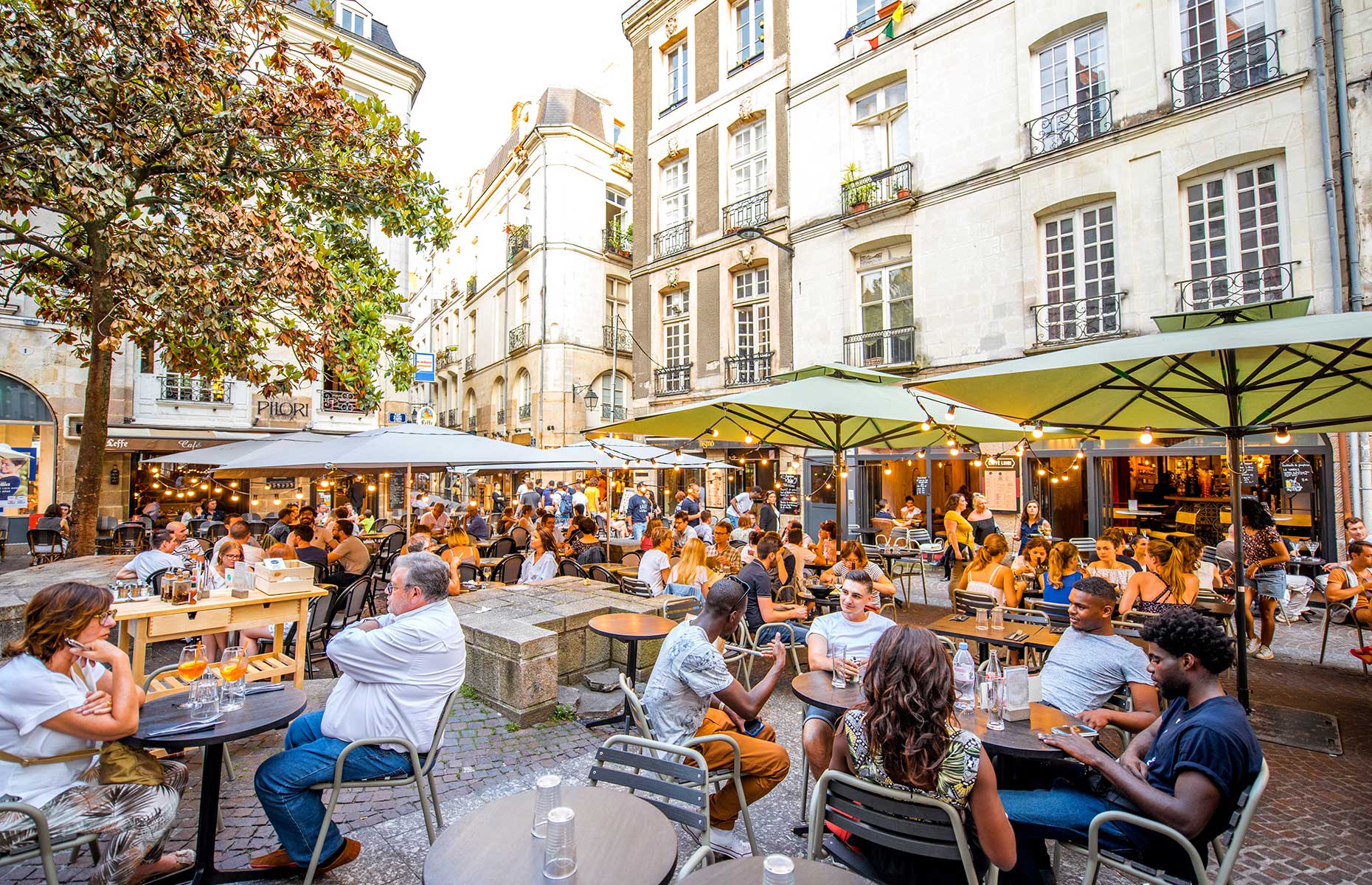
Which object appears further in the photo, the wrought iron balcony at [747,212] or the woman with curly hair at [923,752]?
the wrought iron balcony at [747,212]

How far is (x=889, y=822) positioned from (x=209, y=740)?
2790mm

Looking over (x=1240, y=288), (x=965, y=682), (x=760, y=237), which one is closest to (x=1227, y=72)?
(x=1240, y=288)

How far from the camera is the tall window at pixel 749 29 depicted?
59.8 ft

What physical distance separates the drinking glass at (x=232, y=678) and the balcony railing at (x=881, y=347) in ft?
44.3

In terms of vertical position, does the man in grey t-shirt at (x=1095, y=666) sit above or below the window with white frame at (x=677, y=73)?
below

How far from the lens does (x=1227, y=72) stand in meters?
10.6

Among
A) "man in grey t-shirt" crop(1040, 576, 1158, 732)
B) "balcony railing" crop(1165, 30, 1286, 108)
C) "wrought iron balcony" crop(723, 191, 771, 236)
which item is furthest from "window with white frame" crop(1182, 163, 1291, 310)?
"man in grey t-shirt" crop(1040, 576, 1158, 732)

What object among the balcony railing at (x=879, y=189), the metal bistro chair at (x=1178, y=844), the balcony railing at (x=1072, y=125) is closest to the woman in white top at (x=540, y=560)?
the metal bistro chair at (x=1178, y=844)

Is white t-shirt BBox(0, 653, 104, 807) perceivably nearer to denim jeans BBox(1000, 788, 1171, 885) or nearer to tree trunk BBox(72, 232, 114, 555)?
denim jeans BBox(1000, 788, 1171, 885)

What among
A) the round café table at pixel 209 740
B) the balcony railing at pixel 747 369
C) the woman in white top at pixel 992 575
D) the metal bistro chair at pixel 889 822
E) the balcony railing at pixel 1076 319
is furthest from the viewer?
the balcony railing at pixel 747 369

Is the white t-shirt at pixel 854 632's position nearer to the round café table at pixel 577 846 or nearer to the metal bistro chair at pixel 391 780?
the round café table at pixel 577 846

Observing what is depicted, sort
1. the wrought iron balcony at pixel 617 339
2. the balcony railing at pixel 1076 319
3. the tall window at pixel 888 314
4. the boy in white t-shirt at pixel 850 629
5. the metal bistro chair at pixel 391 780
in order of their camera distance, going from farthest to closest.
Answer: the wrought iron balcony at pixel 617 339 < the tall window at pixel 888 314 < the balcony railing at pixel 1076 319 < the boy in white t-shirt at pixel 850 629 < the metal bistro chair at pixel 391 780

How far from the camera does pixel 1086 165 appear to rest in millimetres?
11992

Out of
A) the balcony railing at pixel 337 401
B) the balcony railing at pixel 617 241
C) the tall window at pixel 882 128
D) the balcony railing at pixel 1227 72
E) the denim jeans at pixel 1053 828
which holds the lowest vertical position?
the denim jeans at pixel 1053 828
